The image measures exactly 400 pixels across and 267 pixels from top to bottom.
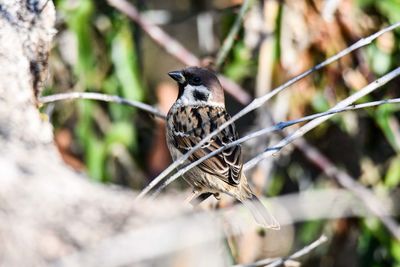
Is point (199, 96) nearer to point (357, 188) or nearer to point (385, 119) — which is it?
point (385, 119)

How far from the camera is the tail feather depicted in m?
4.45

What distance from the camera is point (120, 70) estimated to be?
573 centimetres

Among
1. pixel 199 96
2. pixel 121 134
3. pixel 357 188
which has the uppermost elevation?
pixel 121 134

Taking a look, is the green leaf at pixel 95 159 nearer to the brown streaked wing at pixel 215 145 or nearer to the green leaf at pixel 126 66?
the green leaf at pixel 126 66

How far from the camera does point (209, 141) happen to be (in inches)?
190

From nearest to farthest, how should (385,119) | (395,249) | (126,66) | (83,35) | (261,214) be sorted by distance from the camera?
(261,214) < (385,119) < (83,35) < (126,66) < (395,249)

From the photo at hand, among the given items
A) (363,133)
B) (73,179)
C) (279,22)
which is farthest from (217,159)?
(363,133)

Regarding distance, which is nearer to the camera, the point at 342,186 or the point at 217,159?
the point at 217,159

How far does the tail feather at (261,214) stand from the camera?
445 centimetres

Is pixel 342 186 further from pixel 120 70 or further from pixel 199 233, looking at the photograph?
pixel 199 233

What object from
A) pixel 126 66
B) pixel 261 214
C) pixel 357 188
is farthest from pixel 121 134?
pixel 261 214

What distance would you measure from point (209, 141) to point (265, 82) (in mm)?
1118

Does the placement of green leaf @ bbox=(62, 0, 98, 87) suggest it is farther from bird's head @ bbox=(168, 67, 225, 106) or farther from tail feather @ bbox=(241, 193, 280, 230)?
tail feather @ bbox=(241, 193, 280, 230)

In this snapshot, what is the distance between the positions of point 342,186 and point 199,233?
374 centimetres
